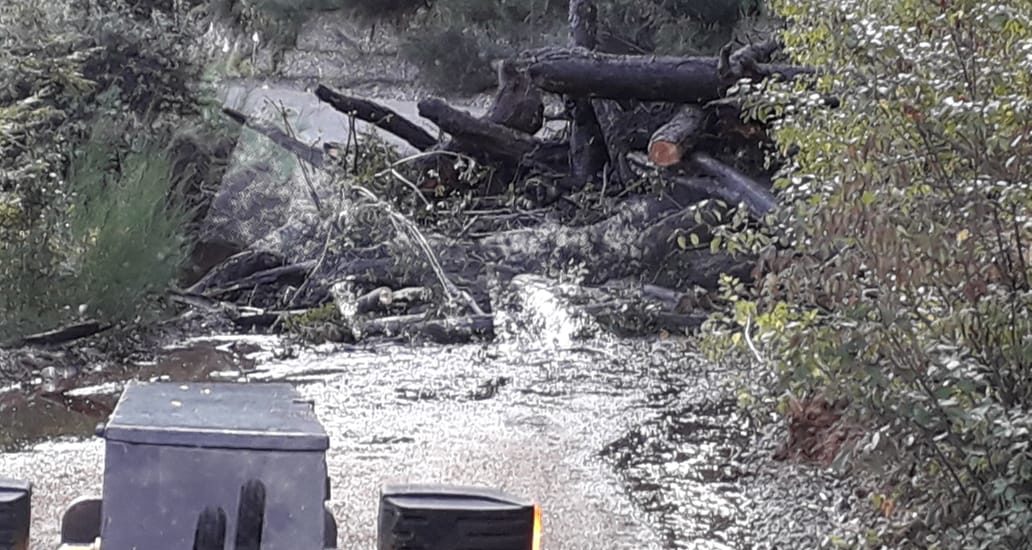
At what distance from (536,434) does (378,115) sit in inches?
189

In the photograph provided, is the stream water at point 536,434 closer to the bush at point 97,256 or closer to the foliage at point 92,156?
the bush at point 97,256

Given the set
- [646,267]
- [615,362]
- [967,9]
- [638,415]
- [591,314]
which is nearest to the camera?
[967,9]

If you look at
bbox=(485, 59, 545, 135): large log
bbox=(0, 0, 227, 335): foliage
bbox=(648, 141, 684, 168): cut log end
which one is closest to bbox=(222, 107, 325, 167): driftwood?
bbox=(0, 0, 227, 335): foliage

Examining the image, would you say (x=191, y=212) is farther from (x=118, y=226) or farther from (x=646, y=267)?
(x=646, y=267)

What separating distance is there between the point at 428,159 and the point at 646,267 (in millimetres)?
2179

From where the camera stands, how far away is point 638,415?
6582 mm

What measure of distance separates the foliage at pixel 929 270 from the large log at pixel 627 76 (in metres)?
4.90

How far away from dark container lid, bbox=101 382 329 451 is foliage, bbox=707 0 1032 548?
1490 mm

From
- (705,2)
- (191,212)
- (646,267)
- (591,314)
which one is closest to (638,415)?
(591,314)

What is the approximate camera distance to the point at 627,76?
8930 millimetres

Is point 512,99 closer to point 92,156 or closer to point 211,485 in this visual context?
point 92,156

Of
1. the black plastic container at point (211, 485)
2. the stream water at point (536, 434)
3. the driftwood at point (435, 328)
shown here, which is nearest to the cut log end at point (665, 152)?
the stream water at point (536, 434)

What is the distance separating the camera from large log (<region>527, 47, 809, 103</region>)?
8.76m

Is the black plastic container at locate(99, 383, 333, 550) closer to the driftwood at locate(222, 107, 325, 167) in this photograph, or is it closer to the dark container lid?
the dark container lid
